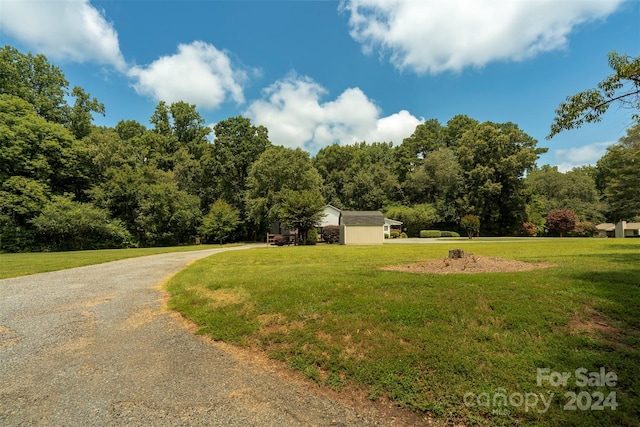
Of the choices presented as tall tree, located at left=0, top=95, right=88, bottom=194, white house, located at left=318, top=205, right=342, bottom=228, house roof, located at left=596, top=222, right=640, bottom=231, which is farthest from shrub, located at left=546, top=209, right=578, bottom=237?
tall tree, located at left=0, top=95, right=88, bottom=194

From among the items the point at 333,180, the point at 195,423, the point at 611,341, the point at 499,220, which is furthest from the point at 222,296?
the point at 333,180

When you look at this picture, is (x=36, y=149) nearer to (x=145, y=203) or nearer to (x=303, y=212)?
(x=145, y=203)

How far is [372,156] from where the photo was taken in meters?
62.5

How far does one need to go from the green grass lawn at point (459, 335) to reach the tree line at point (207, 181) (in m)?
21.7

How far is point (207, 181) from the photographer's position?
140 feet

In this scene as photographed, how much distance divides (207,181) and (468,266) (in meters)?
40.1

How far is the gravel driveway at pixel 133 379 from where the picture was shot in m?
3.12

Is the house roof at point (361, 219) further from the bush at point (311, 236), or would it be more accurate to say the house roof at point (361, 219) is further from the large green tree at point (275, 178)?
the large green tree at point (275, 178)

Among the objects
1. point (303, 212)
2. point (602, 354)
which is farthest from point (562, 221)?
point (602, 354)

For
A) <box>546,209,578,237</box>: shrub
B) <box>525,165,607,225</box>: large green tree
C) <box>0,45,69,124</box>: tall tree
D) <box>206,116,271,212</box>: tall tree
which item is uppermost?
<box>0,45,69,124</box>: tall tree

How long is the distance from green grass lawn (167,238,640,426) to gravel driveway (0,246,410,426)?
465 millimetres

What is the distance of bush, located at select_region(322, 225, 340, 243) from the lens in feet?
109

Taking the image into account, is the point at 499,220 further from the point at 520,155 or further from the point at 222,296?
the point at 222,296

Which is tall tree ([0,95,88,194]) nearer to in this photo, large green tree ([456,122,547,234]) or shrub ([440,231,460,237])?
shrub ([440,231,460,237])
